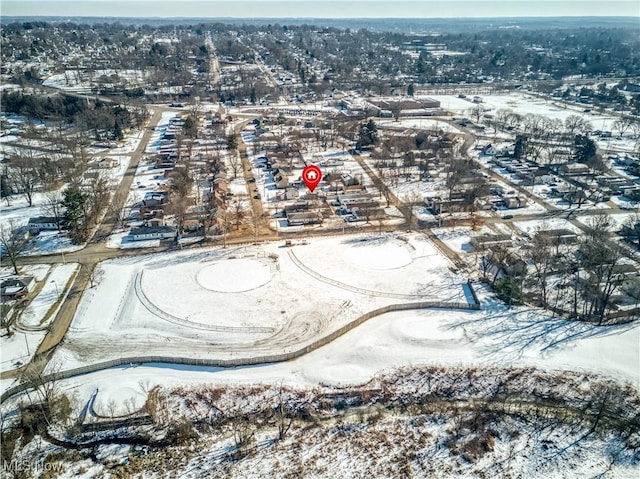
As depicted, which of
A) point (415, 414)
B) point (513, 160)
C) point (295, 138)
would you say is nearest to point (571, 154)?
point (513, 160)

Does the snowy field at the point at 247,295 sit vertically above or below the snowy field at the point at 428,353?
above

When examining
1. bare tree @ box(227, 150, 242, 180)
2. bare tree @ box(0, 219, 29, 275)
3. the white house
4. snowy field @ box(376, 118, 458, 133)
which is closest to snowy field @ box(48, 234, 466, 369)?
the white house

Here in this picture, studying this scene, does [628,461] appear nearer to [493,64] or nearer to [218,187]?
[218,187]

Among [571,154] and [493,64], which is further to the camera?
[493,64]

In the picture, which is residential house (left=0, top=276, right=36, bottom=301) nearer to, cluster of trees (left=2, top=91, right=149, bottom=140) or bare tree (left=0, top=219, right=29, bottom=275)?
bare tree (left=0, top=219, right=29, bottom=275)

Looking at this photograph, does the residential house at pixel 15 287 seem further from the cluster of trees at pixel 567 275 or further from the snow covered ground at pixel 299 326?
the cluster of trees at pixel 567 275

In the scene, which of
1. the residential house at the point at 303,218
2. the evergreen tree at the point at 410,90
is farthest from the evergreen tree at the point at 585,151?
the evergreen tree at the point at 410,90

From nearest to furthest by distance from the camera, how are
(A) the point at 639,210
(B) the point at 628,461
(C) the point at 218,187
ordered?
(B) the point at 628,461
(A) the point at 639,210
(C) the point at 218,187

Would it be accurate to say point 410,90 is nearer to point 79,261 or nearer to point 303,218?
point 303,218
